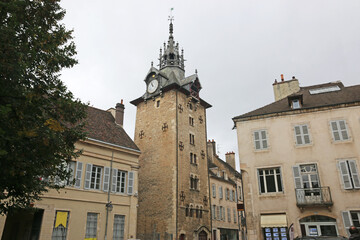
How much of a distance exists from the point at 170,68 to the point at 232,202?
16.5 meters

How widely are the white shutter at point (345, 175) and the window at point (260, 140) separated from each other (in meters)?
3.81

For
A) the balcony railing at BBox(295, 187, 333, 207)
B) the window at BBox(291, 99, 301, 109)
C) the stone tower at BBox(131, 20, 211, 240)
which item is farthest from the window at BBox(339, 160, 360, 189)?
the stone tower at BBox(131, 20, 211, 240)

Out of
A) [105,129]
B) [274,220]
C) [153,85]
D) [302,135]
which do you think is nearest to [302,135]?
[302,135]

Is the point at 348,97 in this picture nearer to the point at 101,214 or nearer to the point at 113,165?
the point at 113,165

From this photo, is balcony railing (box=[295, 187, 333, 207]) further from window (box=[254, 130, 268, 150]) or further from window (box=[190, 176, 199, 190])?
window (box=[190, 176, 199, 190])

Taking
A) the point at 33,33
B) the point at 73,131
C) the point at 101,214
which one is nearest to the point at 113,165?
the point at 101,214

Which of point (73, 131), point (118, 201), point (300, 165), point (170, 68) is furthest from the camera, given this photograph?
point (170, 68)

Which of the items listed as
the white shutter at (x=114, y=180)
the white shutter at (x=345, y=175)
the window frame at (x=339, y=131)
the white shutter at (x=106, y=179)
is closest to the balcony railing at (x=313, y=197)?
the white shutter at (x=345, y=175)

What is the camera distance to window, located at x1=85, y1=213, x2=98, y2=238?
1503cm

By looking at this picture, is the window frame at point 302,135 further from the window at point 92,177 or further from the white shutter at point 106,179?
the window at point 92,177

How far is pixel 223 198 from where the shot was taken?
30.2 metres

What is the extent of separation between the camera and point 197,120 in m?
26.9

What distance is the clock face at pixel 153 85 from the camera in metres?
27.0

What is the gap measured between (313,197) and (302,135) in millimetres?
3332
